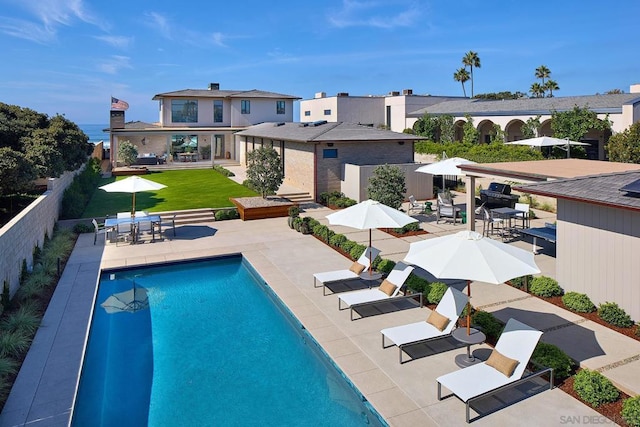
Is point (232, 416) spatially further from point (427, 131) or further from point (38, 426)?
point (427, 131)

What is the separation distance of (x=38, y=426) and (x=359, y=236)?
13333mm

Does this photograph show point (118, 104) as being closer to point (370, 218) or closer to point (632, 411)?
point (370, 218)

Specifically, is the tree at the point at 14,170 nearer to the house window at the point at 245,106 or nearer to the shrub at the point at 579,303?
the shrub at the point at 579,303

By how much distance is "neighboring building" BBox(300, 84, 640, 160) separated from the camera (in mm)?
36750

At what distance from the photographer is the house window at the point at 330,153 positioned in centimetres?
2627

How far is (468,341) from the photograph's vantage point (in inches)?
355

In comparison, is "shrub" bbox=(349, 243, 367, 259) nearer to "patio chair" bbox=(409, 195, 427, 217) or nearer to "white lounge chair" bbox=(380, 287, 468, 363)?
"white lounge chair" bbox=(380, 287, 468, 363)

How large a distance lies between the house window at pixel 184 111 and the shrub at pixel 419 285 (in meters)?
39.5

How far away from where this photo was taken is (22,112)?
1064 inches

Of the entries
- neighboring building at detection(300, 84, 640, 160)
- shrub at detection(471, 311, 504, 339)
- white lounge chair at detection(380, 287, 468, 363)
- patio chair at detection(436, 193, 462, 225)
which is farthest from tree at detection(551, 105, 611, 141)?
white lounge chair at detection(380, 287, 468, 363)

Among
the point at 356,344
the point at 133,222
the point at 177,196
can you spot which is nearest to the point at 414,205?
the point at 133,222

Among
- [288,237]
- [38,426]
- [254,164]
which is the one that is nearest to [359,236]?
[288,237]

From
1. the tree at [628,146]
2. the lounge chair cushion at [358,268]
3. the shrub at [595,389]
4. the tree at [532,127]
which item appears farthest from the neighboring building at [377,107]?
the shrub at [595,389]

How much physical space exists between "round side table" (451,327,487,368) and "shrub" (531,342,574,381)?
0.97 m
